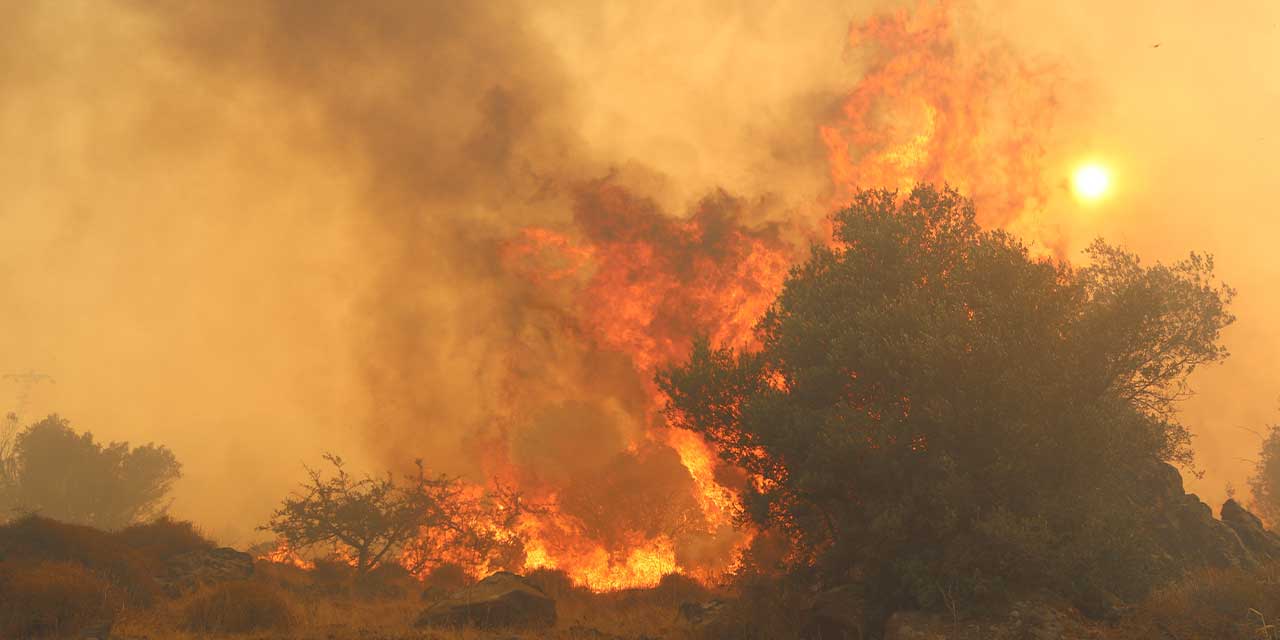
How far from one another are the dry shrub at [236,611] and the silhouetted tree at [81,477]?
65.6 metres

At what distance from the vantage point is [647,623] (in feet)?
82.6

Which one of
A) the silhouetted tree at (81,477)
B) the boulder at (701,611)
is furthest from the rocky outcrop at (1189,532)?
the silhouetted tree at (81,477)

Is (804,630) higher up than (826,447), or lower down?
lower down

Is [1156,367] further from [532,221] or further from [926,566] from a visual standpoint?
[532,221]

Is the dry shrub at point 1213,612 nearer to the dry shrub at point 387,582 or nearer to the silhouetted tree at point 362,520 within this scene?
the dry shrub at point 387,582

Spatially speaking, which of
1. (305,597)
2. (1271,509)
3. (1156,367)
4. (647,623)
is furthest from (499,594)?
(1271,509)

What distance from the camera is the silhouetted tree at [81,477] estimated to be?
7312 centimetres

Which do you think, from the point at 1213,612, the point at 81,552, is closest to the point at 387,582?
the point at 81,552

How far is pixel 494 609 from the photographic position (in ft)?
78.0

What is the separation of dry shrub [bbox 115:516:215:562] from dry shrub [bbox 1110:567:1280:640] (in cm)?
3553

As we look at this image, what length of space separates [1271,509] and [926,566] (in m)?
66.1

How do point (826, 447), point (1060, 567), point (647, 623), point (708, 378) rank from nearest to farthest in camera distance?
point (1060, 567)
point (826, 447)
point (708, 378)
point (647, 623)

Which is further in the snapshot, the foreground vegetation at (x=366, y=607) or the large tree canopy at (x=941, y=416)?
the large tree canopy at (x=941, y=416)

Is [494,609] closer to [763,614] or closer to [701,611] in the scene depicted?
[701,611]
